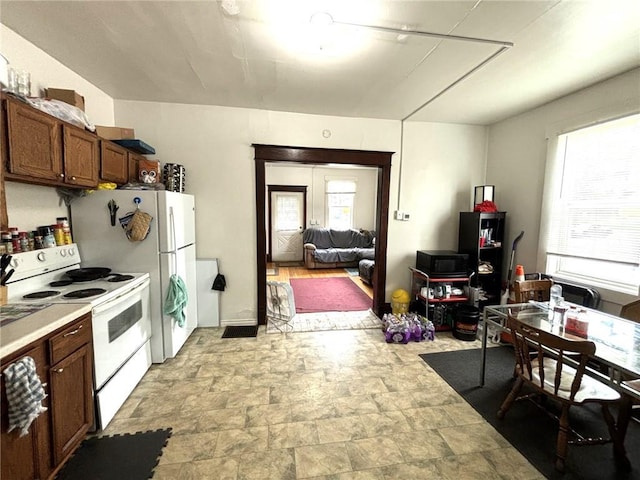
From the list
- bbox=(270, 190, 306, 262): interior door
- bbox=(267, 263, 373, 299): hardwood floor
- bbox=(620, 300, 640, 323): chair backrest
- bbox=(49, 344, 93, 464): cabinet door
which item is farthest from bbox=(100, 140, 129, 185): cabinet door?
bbox=(270, 190, 306, 262): interior door

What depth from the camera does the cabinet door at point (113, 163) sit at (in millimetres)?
2346

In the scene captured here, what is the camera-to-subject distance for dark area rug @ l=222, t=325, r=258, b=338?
326cm

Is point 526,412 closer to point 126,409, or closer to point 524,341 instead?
point 524,341

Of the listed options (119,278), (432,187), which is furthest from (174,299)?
(432,187)

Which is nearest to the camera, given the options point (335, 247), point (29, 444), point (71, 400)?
point (29, 444)

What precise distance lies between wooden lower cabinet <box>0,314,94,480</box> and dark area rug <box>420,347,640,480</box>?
2633 millimetres

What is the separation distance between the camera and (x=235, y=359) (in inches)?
108

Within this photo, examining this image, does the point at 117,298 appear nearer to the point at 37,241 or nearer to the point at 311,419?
the point at 37,241

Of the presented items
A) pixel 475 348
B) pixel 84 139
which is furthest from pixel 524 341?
pixel 84 139

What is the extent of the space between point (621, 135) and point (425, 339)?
8.71 feet

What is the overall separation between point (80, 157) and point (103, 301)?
1.13 meters

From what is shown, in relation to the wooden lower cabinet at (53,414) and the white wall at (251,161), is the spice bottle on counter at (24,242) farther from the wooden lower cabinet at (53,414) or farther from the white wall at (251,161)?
the white wall at (251,161)

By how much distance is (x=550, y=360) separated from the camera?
2.00 meters

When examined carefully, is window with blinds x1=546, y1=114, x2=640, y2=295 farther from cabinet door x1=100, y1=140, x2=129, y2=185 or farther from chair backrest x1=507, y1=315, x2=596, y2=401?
cabinet door x1=100, y1=140, x2=129, y2=185
